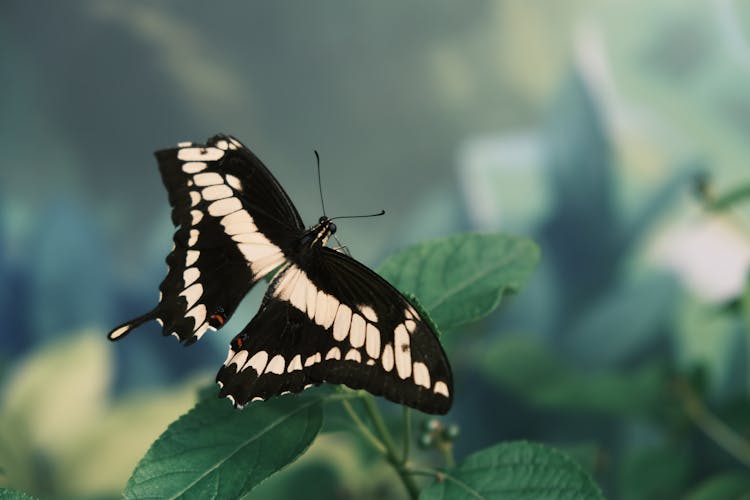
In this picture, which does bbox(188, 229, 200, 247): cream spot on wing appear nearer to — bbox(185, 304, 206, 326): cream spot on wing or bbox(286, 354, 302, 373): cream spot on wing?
bbox(185, 304, 206, 326): cream spot on wing

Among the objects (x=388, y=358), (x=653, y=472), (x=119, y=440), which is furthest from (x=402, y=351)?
(x=119, y=440)

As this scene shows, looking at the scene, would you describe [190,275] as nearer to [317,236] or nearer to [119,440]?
[317,236]

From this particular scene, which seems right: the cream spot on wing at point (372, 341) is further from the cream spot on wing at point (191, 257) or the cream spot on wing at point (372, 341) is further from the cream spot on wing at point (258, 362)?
the cream spot on wing at point (191, 257)

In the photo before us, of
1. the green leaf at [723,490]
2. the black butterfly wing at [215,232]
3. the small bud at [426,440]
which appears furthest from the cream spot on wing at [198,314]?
the green leaf at [723,490]

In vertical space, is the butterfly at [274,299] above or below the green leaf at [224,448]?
above

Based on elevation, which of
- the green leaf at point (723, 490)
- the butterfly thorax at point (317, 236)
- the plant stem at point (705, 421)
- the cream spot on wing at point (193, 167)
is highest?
the cream spot on wing at point (193, 167)
